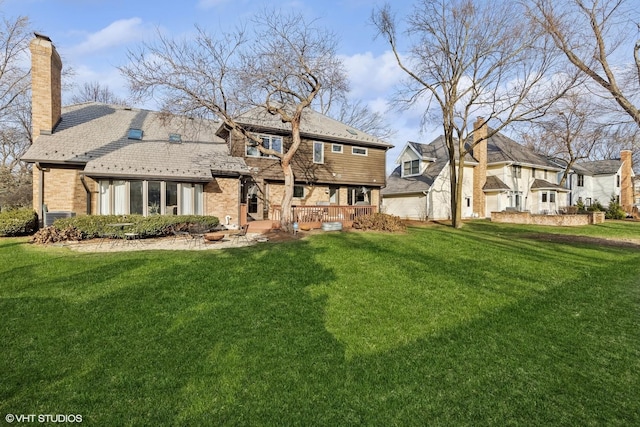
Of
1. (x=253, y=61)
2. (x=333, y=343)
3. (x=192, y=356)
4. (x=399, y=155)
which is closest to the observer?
(x=192, y=356)

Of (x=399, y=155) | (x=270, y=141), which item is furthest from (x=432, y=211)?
(x=270, y=141)

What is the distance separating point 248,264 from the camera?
804cm

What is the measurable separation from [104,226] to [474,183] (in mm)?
26714

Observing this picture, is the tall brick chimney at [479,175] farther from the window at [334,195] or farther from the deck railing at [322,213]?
the deck railing at [322,213]

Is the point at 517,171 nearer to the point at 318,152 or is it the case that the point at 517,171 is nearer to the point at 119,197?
the point at 318,152

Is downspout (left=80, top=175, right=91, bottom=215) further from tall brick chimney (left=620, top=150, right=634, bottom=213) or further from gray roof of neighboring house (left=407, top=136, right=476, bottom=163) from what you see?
tall brick chimney (left=620, top=150, right=634, bottom=213)

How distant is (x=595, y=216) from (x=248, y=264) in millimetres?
27120

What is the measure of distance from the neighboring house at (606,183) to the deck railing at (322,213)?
34063 mm

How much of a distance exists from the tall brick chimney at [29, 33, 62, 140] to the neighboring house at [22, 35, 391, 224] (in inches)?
1.4

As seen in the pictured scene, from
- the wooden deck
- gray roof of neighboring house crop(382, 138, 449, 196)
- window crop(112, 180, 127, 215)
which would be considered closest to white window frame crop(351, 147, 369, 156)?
the wooden deck

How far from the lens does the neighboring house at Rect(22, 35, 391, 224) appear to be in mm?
13086

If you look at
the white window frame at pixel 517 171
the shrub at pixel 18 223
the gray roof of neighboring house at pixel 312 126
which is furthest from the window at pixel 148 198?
the white window frame at pixel 517 171

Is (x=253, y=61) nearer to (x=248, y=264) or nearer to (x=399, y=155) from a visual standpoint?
(x=248, y=264)

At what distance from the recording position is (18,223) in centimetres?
1168
